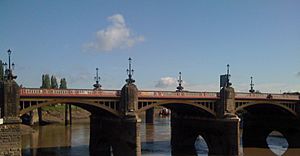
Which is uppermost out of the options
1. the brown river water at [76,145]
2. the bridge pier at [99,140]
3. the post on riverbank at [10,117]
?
the post on riverbank at [10,117]

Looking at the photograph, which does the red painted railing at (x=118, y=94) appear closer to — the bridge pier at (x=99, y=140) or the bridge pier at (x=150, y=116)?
the bridge pier at (x=99, y=140)

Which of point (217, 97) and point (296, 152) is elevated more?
point (217, 97)

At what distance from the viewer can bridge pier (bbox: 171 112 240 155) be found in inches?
1897

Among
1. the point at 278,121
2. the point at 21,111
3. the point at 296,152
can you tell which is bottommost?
the point at 296,152

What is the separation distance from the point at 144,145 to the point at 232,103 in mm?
15116

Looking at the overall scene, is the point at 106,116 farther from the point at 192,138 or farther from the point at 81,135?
the point at 81,135

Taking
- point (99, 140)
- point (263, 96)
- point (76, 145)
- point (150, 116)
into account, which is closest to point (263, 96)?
point (263, 96)

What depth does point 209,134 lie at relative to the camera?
51.5 meters

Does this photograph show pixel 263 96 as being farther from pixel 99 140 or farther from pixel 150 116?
pixel 150 116

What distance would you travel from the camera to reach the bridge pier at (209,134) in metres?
48.2

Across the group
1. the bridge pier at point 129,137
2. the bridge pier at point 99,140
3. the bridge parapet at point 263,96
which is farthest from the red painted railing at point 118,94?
the bridge pier at point 99,140

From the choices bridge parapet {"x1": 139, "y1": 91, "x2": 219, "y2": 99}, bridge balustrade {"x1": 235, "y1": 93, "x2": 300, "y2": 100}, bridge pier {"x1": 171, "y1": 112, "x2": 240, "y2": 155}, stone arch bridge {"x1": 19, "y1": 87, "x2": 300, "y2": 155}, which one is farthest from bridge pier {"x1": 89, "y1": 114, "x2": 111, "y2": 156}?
bridge balustrade {"x1": 235, "y1": 93, "x2": 300, "y2": 100}

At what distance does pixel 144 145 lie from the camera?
57000 millimetres

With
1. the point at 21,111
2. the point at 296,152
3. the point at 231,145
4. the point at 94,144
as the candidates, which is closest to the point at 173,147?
the point at 231,145
